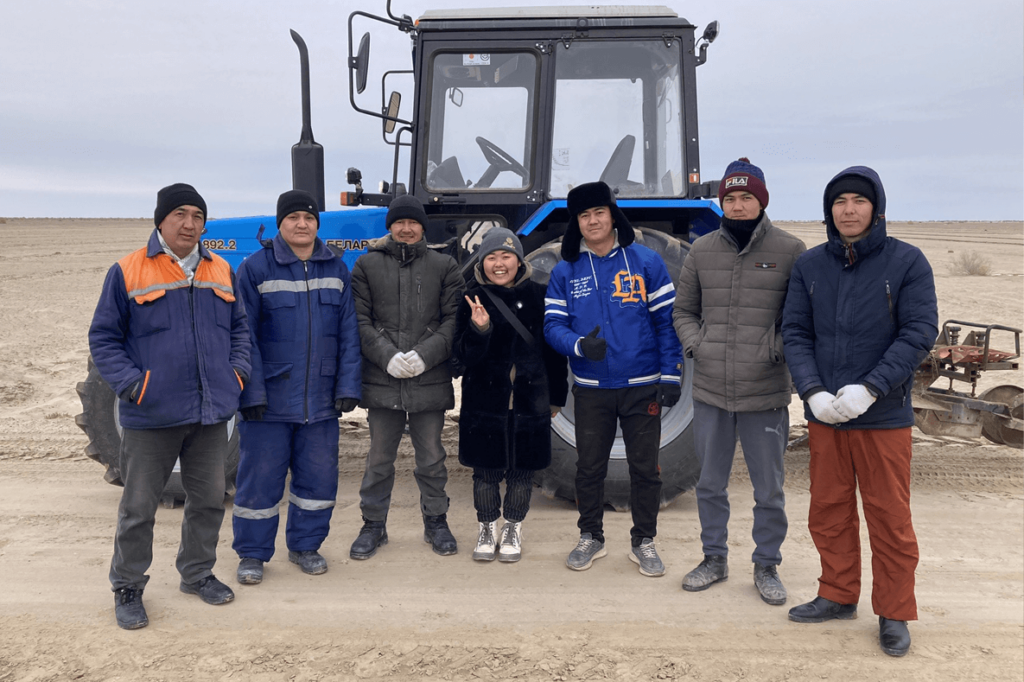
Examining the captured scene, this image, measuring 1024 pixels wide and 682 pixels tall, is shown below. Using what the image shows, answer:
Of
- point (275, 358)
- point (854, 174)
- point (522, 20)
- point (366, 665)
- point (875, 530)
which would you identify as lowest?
point (366, 665)

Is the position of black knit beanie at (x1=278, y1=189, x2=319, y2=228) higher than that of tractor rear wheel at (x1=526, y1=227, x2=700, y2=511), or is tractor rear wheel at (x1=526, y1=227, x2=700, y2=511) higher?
black knit beanie at (x1=278, y1=189, x2=319, y2=228)

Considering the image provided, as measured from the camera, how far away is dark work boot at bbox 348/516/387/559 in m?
3.58

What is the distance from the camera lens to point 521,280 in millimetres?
3494

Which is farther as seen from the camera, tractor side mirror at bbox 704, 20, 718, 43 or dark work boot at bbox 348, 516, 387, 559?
tractor side mirror at bbox 704, 20, 718, 43

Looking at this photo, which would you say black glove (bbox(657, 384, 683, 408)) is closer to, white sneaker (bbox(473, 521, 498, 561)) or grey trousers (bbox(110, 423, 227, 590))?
white sneaker (bbox(473, 521, 498, 561))

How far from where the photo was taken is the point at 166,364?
2.90m

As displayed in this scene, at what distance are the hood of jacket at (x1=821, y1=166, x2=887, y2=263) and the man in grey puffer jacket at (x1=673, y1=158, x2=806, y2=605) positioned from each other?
0.28m

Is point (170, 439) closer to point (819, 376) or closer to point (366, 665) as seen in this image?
point (366, 665)

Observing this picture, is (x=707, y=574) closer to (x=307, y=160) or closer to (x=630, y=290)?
(x=630, y=290)

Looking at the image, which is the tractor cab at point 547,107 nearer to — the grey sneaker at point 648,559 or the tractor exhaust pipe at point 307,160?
the tractor exhaust pipe at point 307,160

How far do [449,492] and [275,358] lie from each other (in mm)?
1659

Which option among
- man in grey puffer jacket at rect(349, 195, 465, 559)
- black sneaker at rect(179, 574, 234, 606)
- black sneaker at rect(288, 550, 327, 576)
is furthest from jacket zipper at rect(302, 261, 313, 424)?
black sneaker at rect(179, 574, 234, 606)

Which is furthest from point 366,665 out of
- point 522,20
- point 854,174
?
point 522,20

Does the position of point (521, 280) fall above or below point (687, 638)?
above
